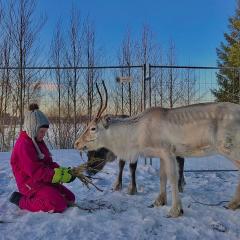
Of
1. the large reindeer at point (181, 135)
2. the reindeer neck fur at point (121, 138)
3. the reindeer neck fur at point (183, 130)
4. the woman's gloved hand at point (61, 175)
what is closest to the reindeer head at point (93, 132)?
the reindeer neck fur at point (121, 138)

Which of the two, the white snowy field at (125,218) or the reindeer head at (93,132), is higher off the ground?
the reindeer head at (93,132)

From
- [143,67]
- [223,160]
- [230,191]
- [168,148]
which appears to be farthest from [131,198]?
[223,160]

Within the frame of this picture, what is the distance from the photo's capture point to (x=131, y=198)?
6.40 metres

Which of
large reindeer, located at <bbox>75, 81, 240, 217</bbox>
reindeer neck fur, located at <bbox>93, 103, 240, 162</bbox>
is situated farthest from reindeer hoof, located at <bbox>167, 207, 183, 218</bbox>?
reindeer neck fur, located at <bbox>93, 103, 240, 162</bbox>

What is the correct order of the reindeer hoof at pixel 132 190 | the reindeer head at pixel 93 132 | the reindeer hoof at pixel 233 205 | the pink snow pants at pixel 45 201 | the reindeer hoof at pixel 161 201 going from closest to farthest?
the pink snow pants at pixel 45 201
the reindeer hoof at pixel 233 205
the reindeer hoof at pixel 161 201
the reindeer head at pixel 93 132
the reindeer hoof at pixel 132 190

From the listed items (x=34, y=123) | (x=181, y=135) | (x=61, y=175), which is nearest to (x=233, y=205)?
(x=181, y=135)

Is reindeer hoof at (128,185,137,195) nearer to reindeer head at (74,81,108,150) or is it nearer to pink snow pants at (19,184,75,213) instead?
reindeer head at (74,81,108,150)

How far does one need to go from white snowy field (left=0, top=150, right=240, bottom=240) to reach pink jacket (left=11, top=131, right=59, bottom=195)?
36 cm

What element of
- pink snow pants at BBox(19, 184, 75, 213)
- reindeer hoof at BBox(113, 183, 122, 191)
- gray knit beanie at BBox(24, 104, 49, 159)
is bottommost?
reindeer hoof at BBox(113, 183, 122, 191)

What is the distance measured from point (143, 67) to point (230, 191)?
344 centimetres

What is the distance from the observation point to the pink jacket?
5312 mm

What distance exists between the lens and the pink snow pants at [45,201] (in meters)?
5.23

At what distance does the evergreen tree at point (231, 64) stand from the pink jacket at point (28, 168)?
5.68m

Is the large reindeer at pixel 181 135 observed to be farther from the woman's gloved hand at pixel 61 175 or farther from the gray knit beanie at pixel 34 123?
the gray knit beanie at pixel 34 123
